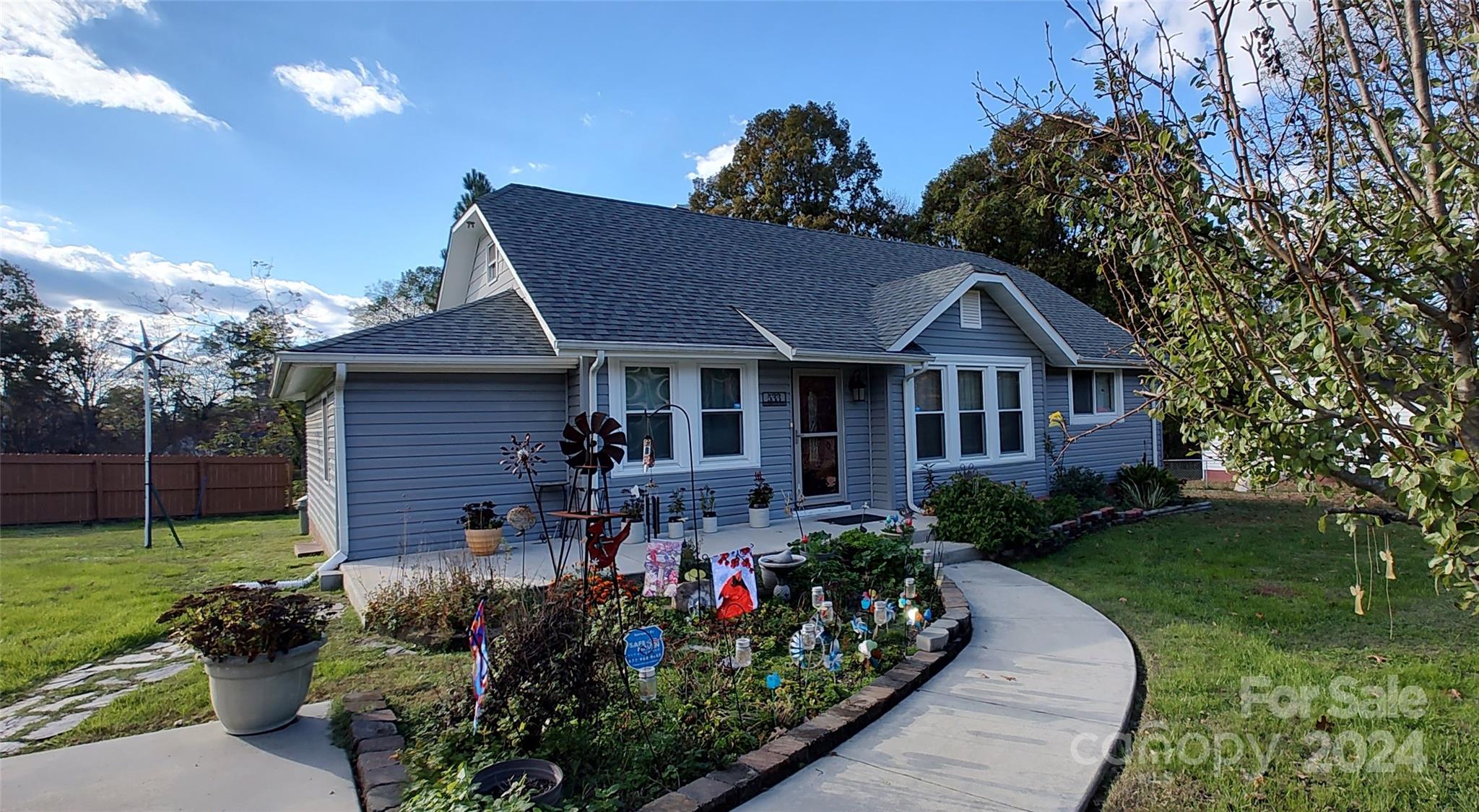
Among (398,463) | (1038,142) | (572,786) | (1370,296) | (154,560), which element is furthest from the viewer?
(154,560)

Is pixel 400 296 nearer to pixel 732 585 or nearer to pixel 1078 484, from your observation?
pixel 1078 484

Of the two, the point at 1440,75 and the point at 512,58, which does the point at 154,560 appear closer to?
the point at 512,58

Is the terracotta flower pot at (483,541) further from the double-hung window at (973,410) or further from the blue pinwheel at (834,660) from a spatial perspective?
the double-hung window at (973,410)

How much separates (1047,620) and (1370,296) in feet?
12.3

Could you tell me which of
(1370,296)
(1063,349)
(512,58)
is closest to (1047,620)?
(1370,296)

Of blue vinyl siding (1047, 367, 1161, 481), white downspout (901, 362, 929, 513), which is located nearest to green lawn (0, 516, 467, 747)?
white downspout (901, 362, 929, 513)

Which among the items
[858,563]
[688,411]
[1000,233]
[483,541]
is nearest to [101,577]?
[483,541]

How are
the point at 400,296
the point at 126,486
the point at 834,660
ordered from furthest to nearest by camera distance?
the point at 400,296
the point at 126,486
the point at 834,660

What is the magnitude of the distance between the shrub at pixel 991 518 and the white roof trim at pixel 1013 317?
263 cm

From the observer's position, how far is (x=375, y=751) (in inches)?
132

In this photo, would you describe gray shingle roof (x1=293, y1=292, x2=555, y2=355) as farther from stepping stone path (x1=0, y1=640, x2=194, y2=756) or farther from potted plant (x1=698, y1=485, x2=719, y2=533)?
stepping stone path (x1=0, y1=640, x2=194, y2=756)

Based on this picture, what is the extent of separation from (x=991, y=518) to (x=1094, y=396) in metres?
7.48

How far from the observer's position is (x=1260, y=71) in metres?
2.54

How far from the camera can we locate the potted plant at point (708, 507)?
911cm
